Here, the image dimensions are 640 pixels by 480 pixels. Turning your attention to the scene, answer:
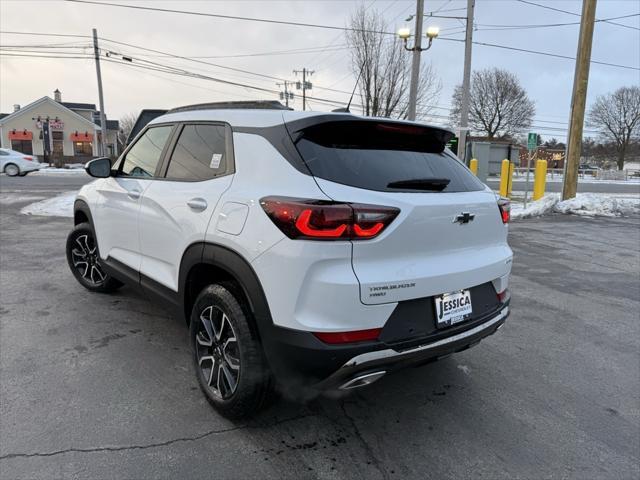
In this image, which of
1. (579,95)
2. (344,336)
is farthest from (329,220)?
(579,95)

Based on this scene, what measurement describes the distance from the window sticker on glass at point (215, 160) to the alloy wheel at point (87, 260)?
8.39ft

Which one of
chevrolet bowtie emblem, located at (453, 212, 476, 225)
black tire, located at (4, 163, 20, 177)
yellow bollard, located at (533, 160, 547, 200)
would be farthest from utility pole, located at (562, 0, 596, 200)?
black tire, located at (4, 163, 20, 177)

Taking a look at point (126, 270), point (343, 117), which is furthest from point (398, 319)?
point (126, 270)

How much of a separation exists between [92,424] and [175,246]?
1.15 m

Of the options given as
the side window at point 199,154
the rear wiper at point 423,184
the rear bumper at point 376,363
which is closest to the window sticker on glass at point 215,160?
the side window at point 199,154

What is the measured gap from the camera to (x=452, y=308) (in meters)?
2.51

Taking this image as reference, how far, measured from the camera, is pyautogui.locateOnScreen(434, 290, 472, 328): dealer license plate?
8.02ft

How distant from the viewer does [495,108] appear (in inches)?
2365

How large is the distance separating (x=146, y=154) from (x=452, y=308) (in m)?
2.68

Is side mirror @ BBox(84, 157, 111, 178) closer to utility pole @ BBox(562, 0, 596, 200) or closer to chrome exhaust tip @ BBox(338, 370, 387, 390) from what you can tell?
chrome exhaust tip @ BBox(338, 370, 387, 390)

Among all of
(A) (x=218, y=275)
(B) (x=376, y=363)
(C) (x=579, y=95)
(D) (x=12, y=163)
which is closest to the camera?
(B) (x=376, y=363)

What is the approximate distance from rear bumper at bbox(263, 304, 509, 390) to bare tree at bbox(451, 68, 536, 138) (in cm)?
6210

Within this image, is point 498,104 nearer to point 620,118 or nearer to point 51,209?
point 620,118

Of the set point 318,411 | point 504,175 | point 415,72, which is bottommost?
point 318,411
